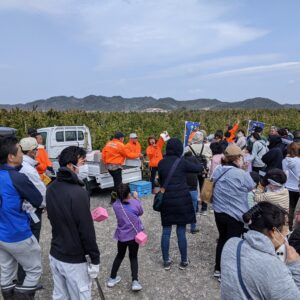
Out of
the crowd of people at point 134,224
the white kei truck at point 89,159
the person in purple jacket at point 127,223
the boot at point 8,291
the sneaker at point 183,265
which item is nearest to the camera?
the crowd of people at point 134,224

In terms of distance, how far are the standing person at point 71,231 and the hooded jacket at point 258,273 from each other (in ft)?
4.28

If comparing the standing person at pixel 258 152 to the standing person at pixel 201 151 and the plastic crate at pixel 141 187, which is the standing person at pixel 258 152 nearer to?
the standing person at pixel 201 151

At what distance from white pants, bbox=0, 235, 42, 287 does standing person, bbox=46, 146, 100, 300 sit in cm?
67

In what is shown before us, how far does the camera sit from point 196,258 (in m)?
5.34

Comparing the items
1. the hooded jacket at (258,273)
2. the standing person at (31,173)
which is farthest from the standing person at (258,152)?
the hooded jacket at (258,273)

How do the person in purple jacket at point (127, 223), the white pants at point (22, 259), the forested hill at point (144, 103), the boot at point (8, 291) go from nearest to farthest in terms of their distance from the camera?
the white pants at point (22, 259) → the boot at point (8, 291) → the person in purple jacket at point (127, 223) → the forested hill at point (144, 103)

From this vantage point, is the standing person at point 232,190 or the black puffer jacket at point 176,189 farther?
the black puffer jacket at point 176,189

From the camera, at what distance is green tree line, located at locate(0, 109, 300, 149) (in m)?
15.1

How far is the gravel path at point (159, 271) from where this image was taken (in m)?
4.30

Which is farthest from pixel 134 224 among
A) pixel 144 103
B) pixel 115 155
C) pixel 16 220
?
pixel 144 103

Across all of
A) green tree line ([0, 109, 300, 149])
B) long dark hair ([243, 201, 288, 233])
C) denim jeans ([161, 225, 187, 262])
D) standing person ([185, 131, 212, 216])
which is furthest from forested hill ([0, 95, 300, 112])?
long dark hair ([243, 201, 288, 233])

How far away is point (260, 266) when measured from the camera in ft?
5.83

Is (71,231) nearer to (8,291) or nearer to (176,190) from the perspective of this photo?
(8,291)

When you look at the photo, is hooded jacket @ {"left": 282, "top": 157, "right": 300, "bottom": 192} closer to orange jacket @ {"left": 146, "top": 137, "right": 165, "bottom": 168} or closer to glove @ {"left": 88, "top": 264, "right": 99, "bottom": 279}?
orange jacket @ {"left": 146, "top": 137, "right": 165, "bottom": 168}
